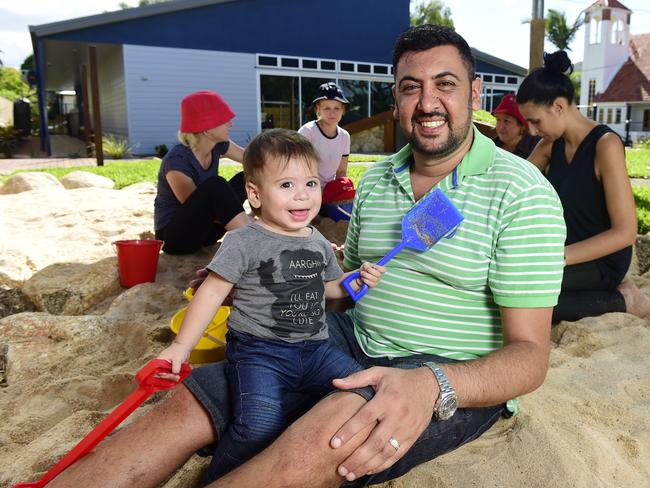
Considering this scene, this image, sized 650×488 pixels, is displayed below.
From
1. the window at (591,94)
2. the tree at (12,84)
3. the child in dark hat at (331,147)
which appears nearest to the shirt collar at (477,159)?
the child in dark hat at (331,147)

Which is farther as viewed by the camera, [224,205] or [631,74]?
[631,74]

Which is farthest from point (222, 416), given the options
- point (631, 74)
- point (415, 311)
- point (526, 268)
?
point (631, 74)

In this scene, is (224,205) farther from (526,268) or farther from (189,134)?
(526,268)

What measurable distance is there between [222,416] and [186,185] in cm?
265

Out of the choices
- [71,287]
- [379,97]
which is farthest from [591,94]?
[71,287]

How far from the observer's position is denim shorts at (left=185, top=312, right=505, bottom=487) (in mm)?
1598

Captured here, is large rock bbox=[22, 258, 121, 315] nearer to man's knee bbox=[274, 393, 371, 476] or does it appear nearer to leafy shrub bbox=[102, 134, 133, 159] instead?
man's knee bbox=[274, 393, 371, 476]

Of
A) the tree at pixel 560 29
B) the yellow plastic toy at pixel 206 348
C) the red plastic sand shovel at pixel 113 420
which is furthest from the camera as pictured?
the tree at pixel 560 29

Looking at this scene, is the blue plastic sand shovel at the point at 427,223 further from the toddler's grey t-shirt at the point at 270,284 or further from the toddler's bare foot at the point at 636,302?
the toddler's bare foot at the point at 636,302

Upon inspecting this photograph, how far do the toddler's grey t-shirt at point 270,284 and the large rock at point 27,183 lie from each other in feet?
20.2

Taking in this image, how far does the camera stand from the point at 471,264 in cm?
171

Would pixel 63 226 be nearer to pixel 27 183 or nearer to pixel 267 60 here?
pixel 27 183

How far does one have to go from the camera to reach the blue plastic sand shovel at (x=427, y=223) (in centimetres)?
170

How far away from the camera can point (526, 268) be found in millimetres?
1604
